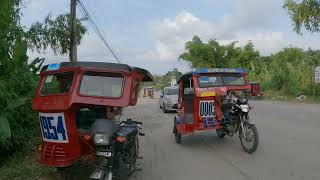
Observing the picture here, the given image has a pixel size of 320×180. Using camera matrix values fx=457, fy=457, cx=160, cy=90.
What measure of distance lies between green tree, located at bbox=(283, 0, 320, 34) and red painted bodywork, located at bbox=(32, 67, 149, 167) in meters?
22.0

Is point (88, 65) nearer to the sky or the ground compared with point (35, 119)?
nearer to the sky

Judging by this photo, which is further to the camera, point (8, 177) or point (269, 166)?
point (269, 166)

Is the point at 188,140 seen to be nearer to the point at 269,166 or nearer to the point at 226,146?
the point at 226,146

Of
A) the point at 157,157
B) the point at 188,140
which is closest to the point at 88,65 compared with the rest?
the point at 157,157

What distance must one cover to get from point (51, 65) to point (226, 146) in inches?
225

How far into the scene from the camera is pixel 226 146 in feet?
39.0

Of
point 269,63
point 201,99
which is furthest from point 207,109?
point 269,63

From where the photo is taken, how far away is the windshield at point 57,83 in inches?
299

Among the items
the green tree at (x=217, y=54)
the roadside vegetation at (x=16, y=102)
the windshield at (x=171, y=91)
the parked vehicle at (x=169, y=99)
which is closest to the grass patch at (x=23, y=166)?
the roadside vegetation at (x=16, y=102)

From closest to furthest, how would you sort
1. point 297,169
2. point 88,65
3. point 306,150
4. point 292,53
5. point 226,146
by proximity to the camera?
point 88,65 → point 297,169 → point 306,150 → point 226,146 → point 292,53

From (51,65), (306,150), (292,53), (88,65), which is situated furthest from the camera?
(292,53)

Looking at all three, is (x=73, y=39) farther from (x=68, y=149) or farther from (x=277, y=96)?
(x=277, y=96)

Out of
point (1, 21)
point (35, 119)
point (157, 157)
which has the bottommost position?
point (157, 157)

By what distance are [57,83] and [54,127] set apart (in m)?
0.89
